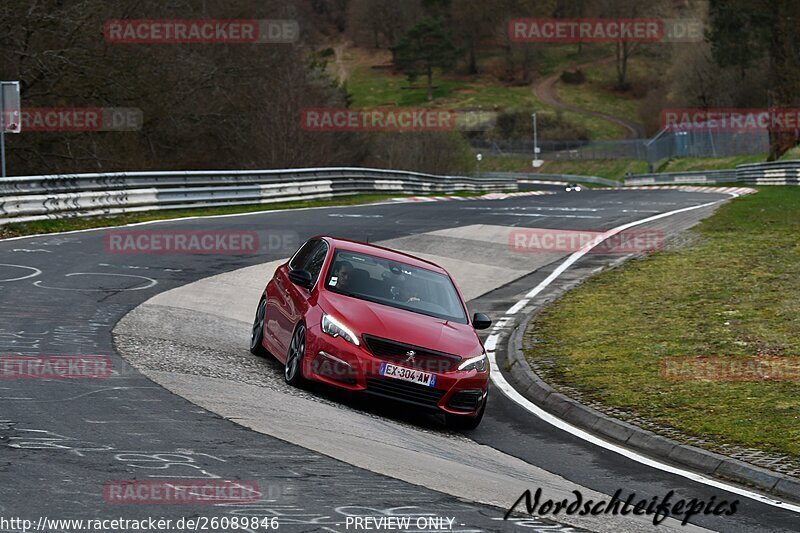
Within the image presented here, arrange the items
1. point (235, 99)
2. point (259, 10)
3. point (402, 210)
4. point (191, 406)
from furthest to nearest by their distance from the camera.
→ point (259, 10) → point (235, 99) → point (402, 210) → point (191, 406)

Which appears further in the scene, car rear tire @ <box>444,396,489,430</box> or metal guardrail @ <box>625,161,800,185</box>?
metal guardrail @ <box>625,161,800,185</box>

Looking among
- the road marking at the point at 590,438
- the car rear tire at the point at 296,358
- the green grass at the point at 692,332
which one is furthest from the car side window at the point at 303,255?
the green grass at the point at 692,332

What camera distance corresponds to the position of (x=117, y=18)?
4331 cm

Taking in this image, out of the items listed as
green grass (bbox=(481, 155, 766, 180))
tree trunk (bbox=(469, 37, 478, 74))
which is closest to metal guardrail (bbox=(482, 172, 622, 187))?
green grass (bbox=(481, 155, 766, 180))

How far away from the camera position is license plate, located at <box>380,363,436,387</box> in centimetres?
1073

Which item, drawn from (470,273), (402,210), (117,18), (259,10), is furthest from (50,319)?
(259,10)

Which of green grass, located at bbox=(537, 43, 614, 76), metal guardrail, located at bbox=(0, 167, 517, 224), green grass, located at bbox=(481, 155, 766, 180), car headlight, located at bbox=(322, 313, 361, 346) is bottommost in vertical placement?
car headlight, located at bbox=(322, 313, 361, 346)

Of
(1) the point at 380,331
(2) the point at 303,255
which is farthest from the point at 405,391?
(2) the point at 303,255

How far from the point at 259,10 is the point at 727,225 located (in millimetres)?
33727

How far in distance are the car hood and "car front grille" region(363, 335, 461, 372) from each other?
53mm

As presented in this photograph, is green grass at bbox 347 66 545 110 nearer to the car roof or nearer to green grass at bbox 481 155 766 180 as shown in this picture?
green grass at bbox 481 155 766 180

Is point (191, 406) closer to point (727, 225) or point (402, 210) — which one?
point (727, 225)

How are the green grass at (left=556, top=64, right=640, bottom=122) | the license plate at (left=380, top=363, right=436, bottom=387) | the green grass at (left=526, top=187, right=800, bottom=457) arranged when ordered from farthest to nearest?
the green grass at (left=556, top=64, right=640, bottom=122) < the green grass at (left=526, top=187, right=800, bottom=457) < the license plate at (left=380, top=363, right=436, bottom=387)

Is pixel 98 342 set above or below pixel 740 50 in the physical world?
below
